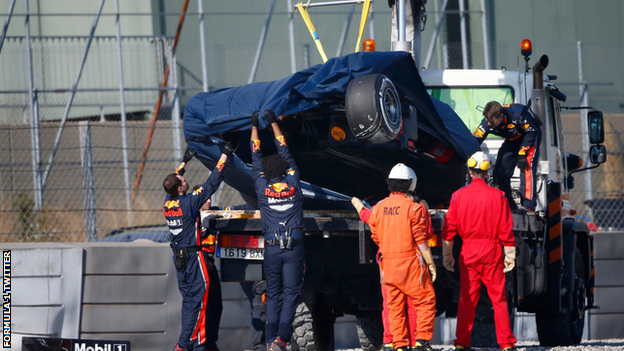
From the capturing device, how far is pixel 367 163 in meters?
7.52

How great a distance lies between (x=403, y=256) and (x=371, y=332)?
2734 millimetres

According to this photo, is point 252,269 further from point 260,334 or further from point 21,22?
point 21,22

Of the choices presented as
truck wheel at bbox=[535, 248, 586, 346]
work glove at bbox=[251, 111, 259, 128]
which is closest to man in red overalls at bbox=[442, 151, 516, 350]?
work glove at bbox=[251, 111, 259, 128]

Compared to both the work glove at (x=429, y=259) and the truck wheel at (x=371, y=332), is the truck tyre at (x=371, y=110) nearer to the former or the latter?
the work glove at (x=429, y=259)

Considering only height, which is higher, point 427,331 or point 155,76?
point 155,76

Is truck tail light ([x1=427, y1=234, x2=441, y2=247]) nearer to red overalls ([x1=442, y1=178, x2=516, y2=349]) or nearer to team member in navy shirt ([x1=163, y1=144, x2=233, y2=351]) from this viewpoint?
red overalls ([x1=442, y1=178, x2=516, y2=349])

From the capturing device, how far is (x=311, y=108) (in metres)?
6.84

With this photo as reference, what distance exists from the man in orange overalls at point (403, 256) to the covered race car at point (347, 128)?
1.48ft

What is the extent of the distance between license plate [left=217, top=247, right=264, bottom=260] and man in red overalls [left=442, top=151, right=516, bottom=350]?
1573 millimetres

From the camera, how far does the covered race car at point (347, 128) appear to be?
6.68 metres

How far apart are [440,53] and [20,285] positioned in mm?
8816

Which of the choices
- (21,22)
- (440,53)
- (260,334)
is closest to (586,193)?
(440,53)

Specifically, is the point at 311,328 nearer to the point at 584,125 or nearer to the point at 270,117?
the point at 270,117

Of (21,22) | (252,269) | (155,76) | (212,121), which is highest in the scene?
(21,22)
